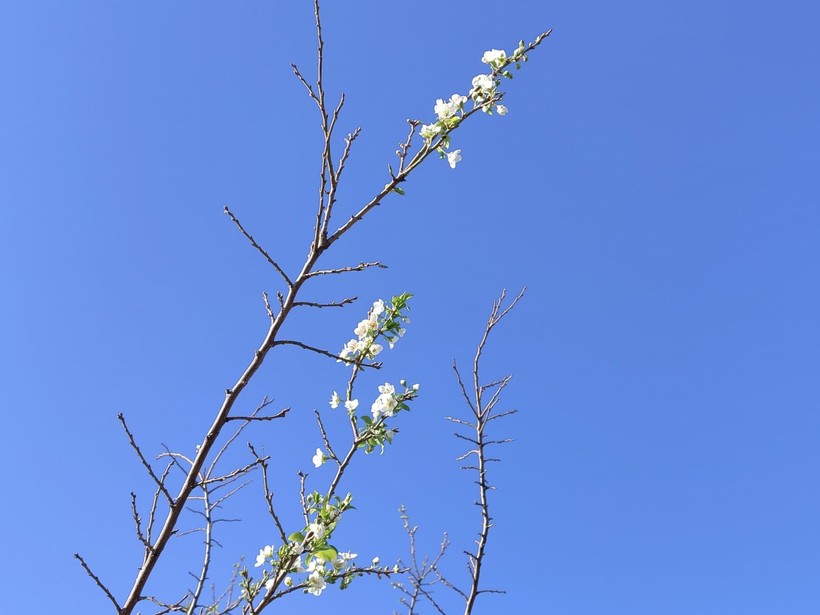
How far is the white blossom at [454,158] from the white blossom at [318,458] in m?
1.58

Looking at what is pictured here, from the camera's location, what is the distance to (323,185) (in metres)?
1.91

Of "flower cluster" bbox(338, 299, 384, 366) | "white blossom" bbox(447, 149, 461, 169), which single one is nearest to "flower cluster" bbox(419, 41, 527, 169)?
"white blossom" bbox(447, 149, 461, 169)

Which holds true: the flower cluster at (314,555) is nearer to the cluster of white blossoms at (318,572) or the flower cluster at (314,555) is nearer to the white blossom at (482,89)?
the cluster of white blossoms at (318,572)

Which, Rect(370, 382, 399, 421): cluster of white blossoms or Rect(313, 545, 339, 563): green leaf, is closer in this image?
Rect(313, 545, 339, 563): green leaf

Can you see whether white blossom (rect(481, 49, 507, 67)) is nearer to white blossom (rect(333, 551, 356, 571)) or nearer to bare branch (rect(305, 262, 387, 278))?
bare branch (rect(305, 262, 387, 278))

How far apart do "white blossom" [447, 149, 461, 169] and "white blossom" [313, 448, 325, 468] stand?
1583 mm

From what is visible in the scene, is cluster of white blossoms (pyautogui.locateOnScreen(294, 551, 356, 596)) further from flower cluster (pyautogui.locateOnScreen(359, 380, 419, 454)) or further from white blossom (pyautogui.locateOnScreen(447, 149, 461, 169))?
white blossom (pyautogui.locateOnScreen(447, 149, 461, 169))

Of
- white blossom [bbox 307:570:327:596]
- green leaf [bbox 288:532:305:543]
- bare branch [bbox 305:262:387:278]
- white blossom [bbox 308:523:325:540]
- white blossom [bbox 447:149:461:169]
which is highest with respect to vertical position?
white blossom [bbox 447:149:461:169]

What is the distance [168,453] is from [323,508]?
75cm

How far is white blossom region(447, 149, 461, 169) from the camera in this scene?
2.60 m

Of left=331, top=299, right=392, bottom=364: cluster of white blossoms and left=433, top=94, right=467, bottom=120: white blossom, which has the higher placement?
left=433, top=94, right=467, bottom=120: white blossom

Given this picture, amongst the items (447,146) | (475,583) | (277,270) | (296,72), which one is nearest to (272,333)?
(277,270)

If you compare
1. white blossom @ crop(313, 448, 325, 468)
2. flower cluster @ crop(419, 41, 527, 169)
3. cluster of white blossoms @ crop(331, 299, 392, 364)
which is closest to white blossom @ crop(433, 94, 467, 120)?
flower cluster @ crop(419, 41, 527, 169)

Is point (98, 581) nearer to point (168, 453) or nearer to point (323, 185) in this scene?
point (168, 453)
